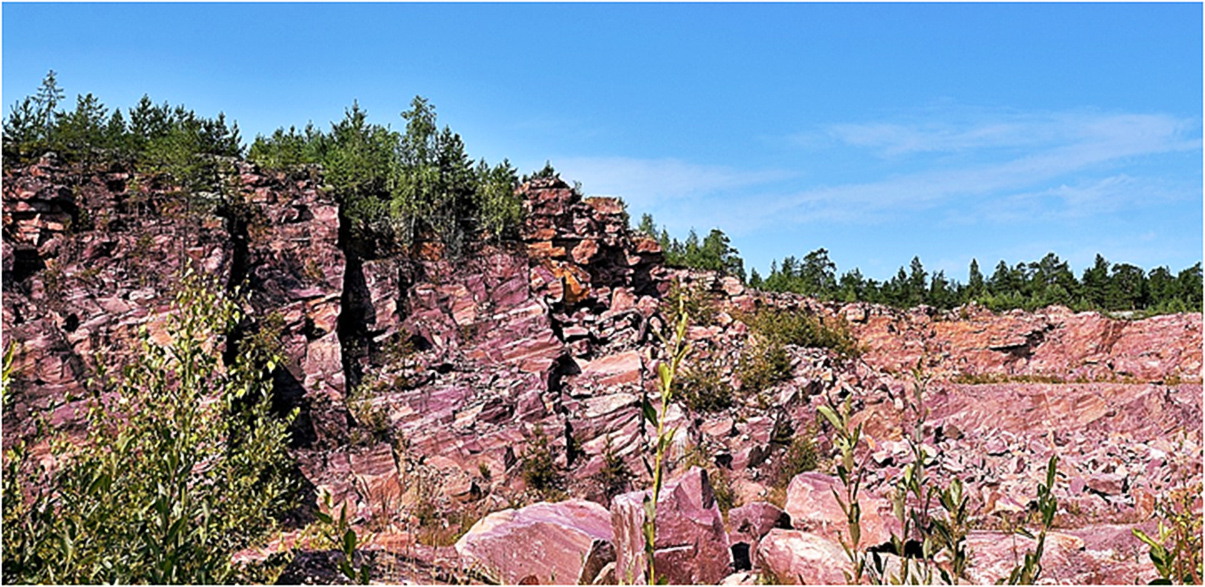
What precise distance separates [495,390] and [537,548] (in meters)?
8.54

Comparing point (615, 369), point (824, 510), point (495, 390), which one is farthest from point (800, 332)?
point (824, 510)

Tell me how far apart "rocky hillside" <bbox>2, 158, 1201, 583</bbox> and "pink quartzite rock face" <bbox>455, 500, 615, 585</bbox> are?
279 millimetres

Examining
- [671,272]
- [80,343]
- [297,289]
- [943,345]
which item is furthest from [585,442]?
[943,345]

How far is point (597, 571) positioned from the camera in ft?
27.2

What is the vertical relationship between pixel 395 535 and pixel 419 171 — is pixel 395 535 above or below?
below

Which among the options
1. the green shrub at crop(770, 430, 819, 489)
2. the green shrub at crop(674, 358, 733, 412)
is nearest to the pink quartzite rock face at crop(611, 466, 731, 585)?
the green shrub at crop(770, 430, 819, 489)

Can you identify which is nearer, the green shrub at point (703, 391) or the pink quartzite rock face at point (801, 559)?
the pink quartzite rock face at point (801, 559)

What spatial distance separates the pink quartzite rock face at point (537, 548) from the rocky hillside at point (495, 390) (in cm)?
28

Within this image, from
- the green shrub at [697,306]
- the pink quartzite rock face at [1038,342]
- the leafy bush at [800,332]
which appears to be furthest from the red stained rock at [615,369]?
the pink quartzite rock face at [1038,342]

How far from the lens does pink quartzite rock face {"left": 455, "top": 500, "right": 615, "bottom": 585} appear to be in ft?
27.9

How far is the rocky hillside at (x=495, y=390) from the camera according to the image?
14.0 meters

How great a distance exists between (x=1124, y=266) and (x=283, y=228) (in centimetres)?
4633

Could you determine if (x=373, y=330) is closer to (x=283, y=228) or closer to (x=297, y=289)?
(x=297, y=289)

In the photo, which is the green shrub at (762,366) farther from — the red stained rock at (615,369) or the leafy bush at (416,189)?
the leafy bush at (416,189)
